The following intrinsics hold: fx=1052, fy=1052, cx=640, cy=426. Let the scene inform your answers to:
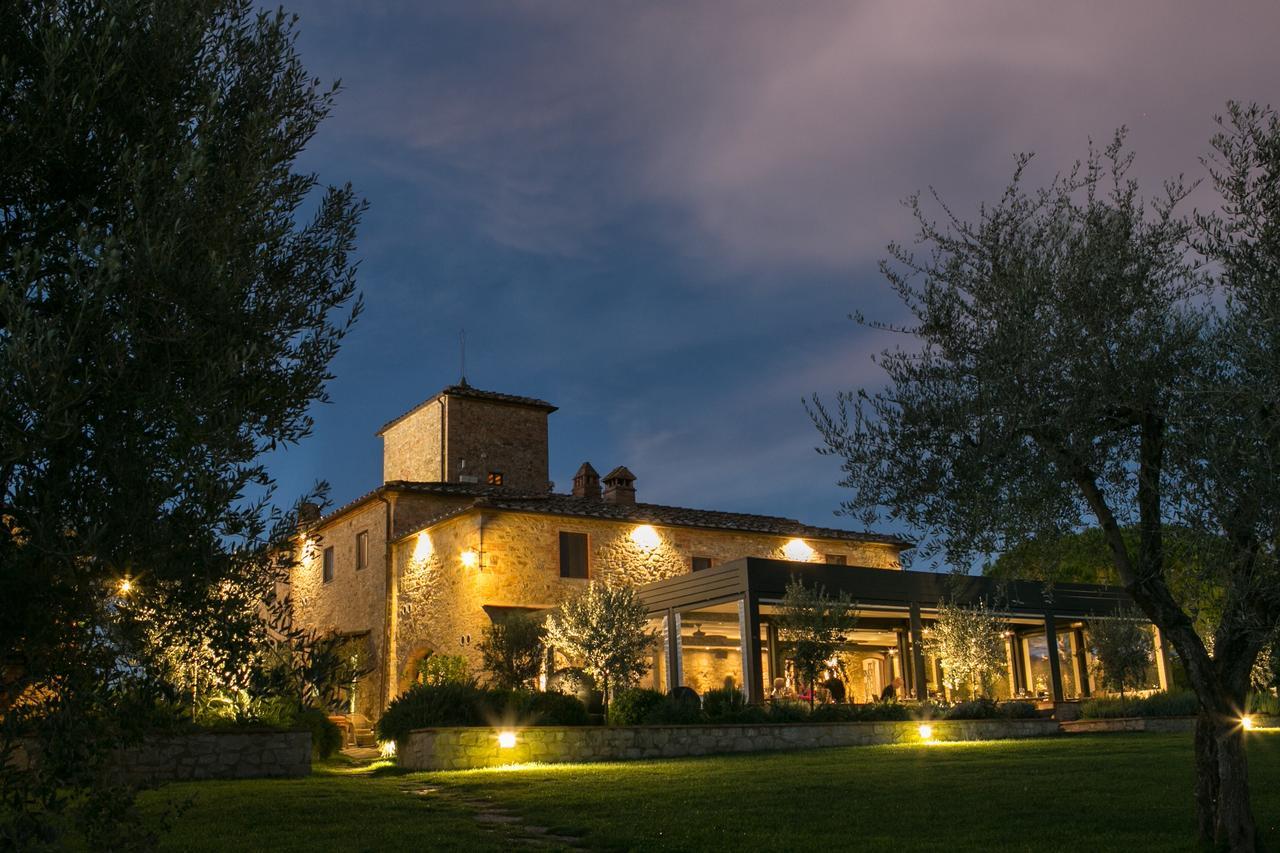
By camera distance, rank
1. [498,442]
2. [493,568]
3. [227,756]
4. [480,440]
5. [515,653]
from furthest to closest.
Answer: [498,442]
[480,440]
[493,568]
[515,653]
[227,756]

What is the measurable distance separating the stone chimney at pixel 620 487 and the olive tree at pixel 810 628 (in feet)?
41.6

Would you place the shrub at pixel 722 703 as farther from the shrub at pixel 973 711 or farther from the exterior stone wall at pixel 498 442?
the exterior stone wall at pixel 498 442

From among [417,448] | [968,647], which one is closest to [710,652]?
[968,647]

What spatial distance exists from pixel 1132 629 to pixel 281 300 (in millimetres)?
25674

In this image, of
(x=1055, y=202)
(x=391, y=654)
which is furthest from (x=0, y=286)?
(x=391, y=654)

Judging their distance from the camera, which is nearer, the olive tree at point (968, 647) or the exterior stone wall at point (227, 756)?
the exterior stone wall at point (227, 756)

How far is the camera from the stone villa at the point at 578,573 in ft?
82.3

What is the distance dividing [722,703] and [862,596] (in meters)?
6.13

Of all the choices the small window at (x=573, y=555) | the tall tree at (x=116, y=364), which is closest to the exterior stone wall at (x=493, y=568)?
the small window at (x=573, y=555)

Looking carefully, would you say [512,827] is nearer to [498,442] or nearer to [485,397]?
[498,442]

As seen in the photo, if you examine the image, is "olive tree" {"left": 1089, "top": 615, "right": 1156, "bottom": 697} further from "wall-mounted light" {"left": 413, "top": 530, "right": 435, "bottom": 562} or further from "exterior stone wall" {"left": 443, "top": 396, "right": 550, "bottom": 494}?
"wall-mounted light" {"left": 413, "top": 530, "right": 435, "bottom": 562}

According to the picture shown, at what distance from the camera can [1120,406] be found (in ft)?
25.3

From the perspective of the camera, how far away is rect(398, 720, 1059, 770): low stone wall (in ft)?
55.6

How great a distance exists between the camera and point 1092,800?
10.5m
